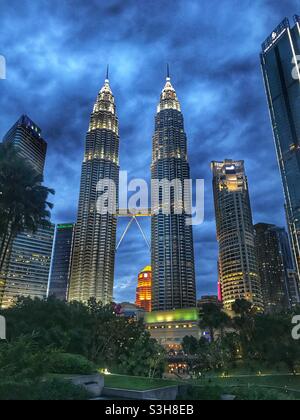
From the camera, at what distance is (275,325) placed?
212 feet

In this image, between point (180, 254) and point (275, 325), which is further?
point (180, 254)

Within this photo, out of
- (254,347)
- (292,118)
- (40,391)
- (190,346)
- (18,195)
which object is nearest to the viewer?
(40,391)

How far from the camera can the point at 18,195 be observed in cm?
3244

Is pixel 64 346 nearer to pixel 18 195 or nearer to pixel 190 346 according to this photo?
pixel 18 195

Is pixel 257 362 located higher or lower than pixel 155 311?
lower

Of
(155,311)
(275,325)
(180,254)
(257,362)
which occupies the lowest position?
(257,362)

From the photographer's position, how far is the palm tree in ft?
105

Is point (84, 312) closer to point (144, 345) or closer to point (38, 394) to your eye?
point (144, 345)

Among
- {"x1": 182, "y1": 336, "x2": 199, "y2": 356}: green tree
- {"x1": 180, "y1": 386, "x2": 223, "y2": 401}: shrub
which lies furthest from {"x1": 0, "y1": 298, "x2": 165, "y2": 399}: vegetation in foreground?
{"x1": 182, "y1": 336, "x2": 199, "y2": 356}: green tree

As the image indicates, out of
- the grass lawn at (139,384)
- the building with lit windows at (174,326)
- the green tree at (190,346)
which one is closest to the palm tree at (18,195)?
the grass lawn at (139,384)

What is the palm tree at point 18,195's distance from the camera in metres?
32.0

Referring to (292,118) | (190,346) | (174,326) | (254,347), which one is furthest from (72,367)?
(292,118)

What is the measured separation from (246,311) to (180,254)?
116 m
